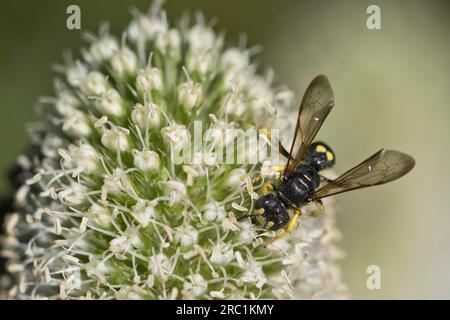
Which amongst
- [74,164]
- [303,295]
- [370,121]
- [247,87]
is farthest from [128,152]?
[370,121]

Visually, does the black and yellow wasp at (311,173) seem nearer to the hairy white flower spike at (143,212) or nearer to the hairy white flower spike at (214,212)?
the hairy white flower spike at (214,212)

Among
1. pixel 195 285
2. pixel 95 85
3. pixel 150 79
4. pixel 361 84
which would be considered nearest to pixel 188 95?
pixel 150 79

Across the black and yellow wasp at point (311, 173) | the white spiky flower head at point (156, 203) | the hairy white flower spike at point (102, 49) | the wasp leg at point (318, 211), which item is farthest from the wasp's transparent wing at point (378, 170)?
the hairy white flower spike at point (102, 49)

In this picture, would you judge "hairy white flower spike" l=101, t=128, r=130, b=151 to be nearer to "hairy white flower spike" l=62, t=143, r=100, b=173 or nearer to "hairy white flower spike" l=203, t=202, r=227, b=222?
"hairy white flower spike" l=62, t=143, r=100, b=173

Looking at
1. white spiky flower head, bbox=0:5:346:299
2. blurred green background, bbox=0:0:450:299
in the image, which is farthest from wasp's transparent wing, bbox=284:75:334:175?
blurred green background, bbox=0:0:450:299
